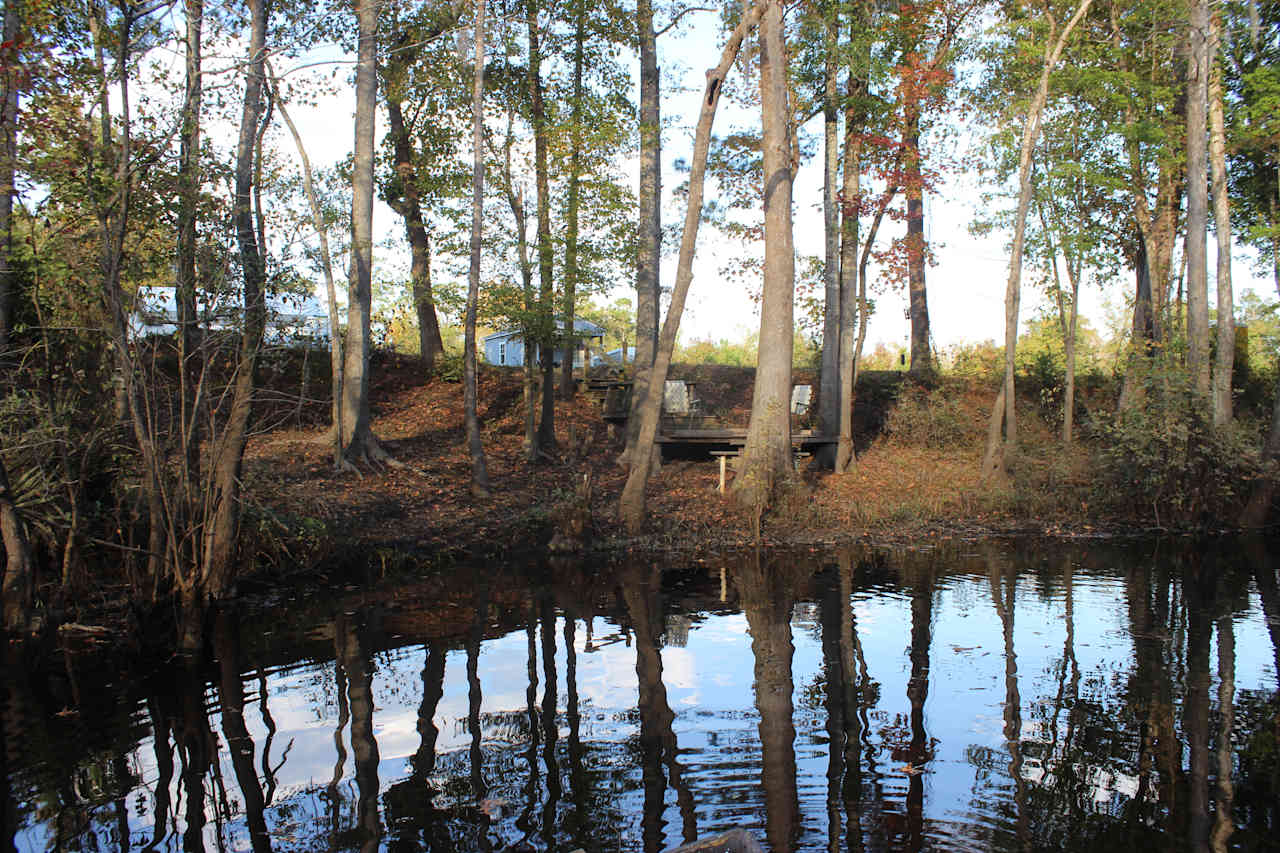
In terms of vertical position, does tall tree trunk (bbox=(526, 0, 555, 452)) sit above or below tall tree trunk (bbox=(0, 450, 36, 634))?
above

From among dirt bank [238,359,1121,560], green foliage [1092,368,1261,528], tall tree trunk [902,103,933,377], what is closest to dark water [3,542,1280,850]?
dirt bank [238,359,1121,560]

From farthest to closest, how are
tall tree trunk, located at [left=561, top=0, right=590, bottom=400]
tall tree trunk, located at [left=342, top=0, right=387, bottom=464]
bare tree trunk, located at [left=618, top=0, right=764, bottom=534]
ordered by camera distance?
tall tree trunk, located at [left=561, top=0, right=590, bottom=400] < tall tree trunk, located at [left=342, top=0, right=387, bottom=464] < bare tree trunk, located at [left=618, top=0, right=764, bottom=534]

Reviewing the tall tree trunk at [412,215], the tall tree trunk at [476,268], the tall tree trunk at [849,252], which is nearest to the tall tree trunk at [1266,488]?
the tall tree trunk at [849,252]

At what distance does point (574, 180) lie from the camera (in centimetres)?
1778

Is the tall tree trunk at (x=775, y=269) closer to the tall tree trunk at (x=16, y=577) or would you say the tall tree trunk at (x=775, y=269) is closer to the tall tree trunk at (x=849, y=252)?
the tall tree trunk at (x=849, y=252)

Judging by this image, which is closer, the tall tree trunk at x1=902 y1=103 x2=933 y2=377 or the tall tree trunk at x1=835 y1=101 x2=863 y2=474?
the tall tree trunk at x1=835 y1=101 x2=863 y2=474

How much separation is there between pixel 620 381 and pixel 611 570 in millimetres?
11565

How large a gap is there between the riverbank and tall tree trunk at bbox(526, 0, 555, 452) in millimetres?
819

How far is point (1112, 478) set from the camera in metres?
15.3

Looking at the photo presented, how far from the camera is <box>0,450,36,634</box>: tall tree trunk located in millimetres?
7266

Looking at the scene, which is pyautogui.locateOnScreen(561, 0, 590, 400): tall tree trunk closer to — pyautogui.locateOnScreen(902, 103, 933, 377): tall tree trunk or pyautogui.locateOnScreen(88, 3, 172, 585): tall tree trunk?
pyautogui.locateOnScreen(902, 103, 933, 377): tall tree trunk

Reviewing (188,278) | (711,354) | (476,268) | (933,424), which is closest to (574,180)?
(476,268)

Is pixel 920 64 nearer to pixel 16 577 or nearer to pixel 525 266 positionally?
pixel 525 266

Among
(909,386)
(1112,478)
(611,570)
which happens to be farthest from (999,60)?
(611,570)
